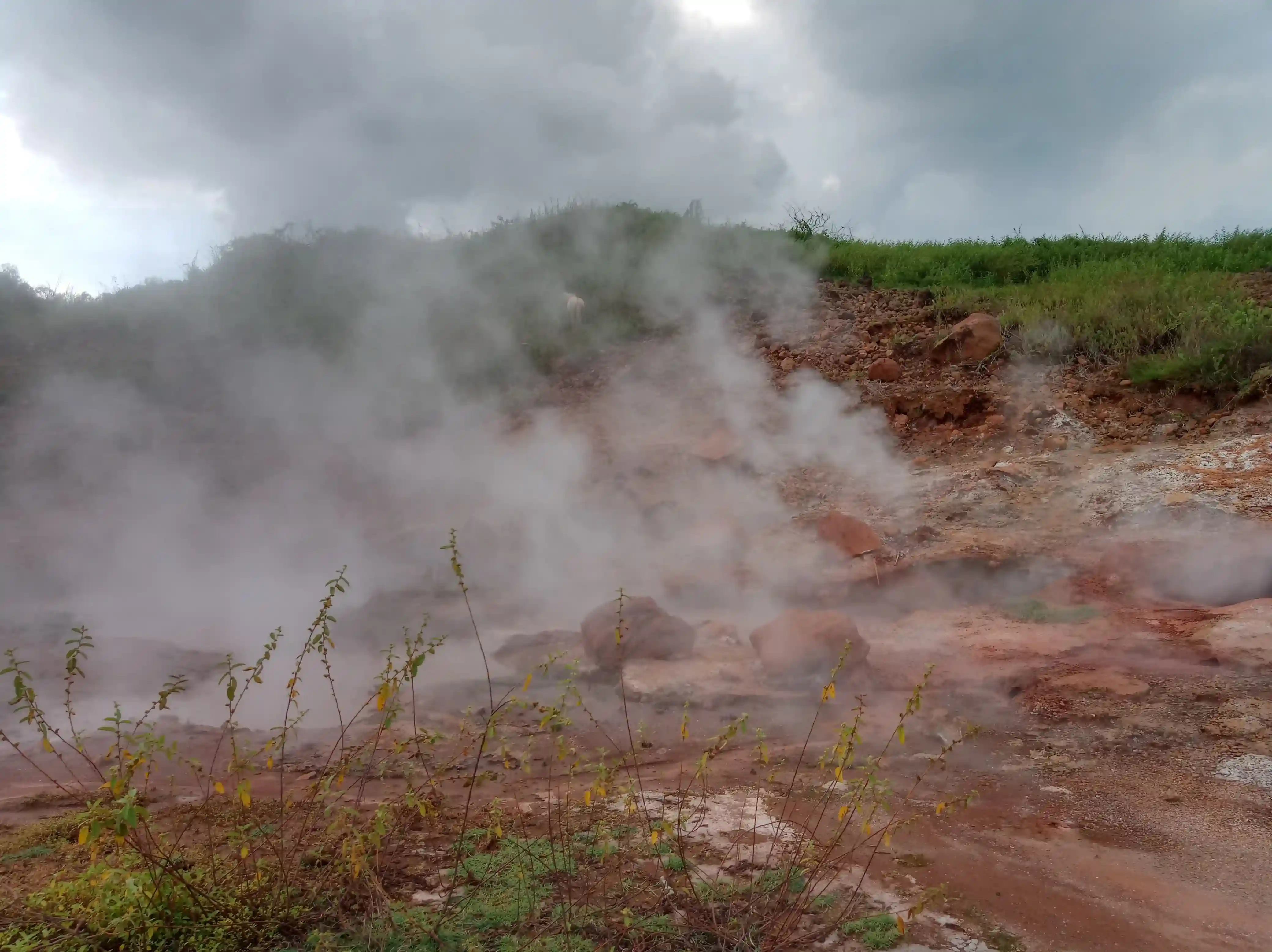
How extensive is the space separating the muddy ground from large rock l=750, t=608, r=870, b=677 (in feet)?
0.32

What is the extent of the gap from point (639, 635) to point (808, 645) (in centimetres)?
97

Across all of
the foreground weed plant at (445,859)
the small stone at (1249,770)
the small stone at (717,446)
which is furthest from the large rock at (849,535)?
the small stone at (1249,770)

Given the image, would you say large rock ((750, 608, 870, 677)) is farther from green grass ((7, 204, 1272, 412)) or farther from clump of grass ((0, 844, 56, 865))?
green grass ((7, 204, 1272, 412))

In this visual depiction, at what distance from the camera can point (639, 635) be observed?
4.79 m

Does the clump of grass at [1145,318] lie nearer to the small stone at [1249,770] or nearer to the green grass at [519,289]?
the green grass at [519,289]

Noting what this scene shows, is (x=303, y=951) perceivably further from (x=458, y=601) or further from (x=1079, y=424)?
(x=1079, y=424)

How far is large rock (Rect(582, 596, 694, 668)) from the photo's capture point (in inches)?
185

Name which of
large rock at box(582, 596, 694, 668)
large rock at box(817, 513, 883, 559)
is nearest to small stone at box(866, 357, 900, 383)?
large rock at box(817, 513, 883, 559)

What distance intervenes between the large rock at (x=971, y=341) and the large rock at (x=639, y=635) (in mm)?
4849

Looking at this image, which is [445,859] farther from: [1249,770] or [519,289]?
[519,289]

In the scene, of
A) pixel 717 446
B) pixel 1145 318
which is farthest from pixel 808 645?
pixel 1145 318

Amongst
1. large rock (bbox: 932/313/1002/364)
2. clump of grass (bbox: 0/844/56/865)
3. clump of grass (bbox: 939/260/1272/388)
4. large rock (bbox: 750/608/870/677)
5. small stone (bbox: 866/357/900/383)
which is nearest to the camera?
clump of grass (bbox: 0/844/56/865)

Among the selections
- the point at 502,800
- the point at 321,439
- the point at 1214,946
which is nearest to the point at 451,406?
the point at 321,439

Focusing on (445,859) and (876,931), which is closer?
(876,931)
